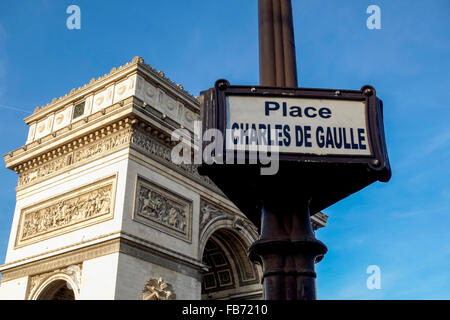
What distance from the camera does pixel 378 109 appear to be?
2408mm

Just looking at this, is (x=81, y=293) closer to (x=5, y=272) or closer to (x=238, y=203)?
(x=5, y=272)

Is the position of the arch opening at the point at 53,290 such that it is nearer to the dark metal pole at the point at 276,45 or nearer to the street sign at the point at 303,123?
the dark metal pole at the point at 276,45

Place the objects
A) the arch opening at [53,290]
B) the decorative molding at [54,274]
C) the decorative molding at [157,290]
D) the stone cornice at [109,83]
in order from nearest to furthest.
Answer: the decorative molding at [157,290]
the decorative molding at [54,274]
the arch opening at [53,290]
the stone cornice at [109,83]

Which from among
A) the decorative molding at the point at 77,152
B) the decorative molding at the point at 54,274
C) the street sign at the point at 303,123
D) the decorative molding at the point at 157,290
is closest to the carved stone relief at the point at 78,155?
the decorative molding at the point at 77,152

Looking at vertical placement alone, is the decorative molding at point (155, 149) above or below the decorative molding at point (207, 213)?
above

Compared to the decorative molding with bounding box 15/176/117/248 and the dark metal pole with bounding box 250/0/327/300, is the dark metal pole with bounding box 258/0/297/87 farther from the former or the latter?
the decorative molding with bounding box 15/176/117/248

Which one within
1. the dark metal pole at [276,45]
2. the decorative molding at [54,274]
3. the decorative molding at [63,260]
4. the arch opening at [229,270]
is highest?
the arch opening at [229,270]

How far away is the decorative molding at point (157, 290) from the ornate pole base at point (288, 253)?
1560 centimetres

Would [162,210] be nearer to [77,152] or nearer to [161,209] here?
[161,209]

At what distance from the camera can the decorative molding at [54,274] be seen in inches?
683

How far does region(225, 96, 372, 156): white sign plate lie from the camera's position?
87.7 inches

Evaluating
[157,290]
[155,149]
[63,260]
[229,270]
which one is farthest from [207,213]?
A: [63,260]

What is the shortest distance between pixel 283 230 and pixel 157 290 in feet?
52.0

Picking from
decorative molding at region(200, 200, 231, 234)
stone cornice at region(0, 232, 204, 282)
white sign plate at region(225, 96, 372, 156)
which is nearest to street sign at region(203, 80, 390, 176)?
white sign plate at region(225, 96, 372, 156)
